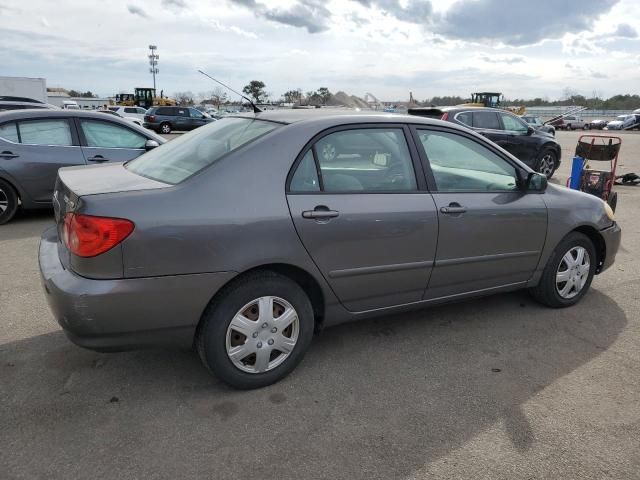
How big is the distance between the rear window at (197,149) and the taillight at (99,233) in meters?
0.44

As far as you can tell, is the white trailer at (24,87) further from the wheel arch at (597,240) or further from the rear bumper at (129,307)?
the wheel arch at (597,240)

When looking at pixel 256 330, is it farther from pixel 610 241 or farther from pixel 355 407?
pixel 610 241

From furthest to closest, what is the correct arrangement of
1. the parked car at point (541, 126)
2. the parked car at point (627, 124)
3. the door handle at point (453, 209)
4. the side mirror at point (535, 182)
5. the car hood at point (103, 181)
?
the parked car at point (627, 124) < the parked car at point (541, 126) < the side mirror at point (535, 182) < the door handle at point (453, 209) < the car hood at point (103, 181)

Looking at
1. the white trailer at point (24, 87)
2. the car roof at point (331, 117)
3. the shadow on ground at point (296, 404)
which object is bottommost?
the shadow on ground at point (296, 404)

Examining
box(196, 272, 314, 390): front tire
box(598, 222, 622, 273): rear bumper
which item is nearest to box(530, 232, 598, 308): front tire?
box(598, 222, 622, 273): rear bumper

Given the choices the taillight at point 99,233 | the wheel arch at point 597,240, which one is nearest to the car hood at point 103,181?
the taillight at point 99,233

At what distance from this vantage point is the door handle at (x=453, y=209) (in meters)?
3.34

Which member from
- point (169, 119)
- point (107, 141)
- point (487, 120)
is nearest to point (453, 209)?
point (107, 141)

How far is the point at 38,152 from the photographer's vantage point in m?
6.66

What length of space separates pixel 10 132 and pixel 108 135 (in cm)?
117

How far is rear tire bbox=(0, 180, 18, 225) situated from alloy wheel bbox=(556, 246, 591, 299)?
21.1 ft

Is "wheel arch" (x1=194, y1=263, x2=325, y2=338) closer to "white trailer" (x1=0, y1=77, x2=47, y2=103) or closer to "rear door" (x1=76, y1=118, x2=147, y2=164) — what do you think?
"rear door" (x1=76, y1=118, x2=147, y2=164)

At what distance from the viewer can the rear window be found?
114 inches

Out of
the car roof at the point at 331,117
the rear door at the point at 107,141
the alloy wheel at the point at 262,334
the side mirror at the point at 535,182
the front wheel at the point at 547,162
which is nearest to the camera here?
the alloy wheel at the point at 262,334
